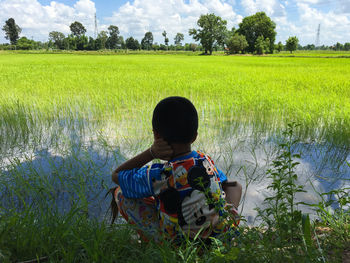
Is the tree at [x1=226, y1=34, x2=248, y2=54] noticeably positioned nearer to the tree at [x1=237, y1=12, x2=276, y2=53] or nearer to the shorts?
the tree at [x1=237, y1=12, x2=276, y2=53]

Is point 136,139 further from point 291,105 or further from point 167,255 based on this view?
point 291,105

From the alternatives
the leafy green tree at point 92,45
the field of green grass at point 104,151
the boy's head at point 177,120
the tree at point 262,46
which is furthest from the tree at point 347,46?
the boy's head at point 177,120

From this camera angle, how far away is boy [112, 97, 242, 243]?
49.7 inches

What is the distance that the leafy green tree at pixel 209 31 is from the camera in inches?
2339

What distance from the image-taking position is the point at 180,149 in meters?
1.33

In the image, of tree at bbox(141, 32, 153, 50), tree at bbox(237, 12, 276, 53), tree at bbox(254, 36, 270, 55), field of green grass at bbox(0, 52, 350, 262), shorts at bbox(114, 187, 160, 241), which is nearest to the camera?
field of green grass at bbox(0, 52, 350, 262)

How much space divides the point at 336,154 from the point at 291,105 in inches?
64.9

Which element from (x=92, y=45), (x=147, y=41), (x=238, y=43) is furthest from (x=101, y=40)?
(x=238, y=43)

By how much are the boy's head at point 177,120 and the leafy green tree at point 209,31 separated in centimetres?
6109

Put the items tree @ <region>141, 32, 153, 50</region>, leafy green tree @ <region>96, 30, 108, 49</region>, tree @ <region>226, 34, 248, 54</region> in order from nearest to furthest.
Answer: tree @ <region>226, 34, 248, 54</region>
leafy green tree @ <region>96, 30, 108, 49</region>
tree @ <region>141, 32, 153, 50</region>

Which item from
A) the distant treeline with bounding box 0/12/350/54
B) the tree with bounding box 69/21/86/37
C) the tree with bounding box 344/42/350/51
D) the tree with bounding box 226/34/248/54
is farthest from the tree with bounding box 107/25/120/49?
the tree with bounding box 344/42/350/51

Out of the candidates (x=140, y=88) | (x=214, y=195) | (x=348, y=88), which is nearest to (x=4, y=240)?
(x=214, y=195)

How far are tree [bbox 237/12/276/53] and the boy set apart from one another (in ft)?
185

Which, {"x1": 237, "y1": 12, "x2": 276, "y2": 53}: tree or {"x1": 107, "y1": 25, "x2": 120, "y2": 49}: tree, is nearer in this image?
{"x1": 237, "y1": 12, "x2": 276, "y2": 53}: tree
